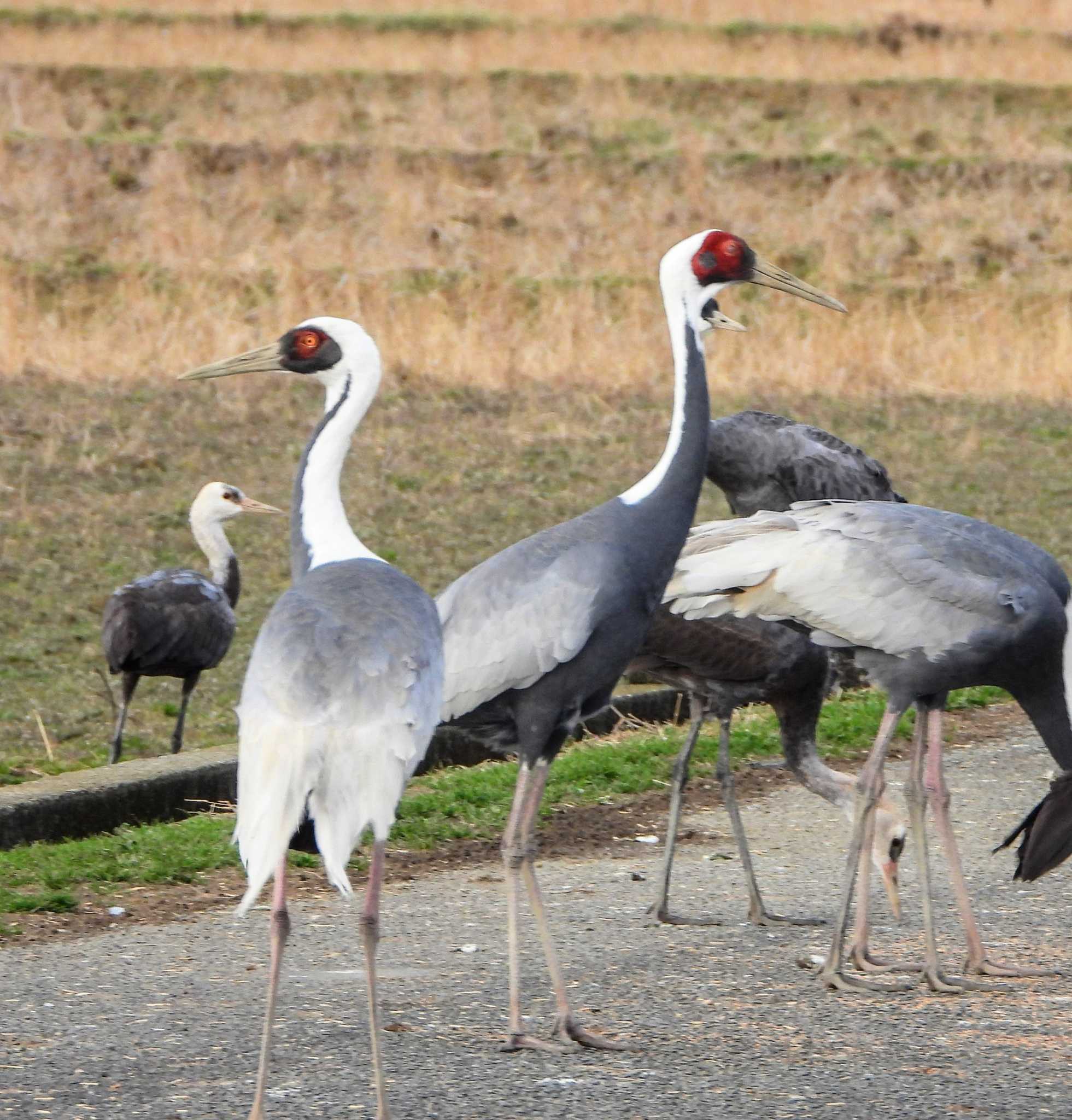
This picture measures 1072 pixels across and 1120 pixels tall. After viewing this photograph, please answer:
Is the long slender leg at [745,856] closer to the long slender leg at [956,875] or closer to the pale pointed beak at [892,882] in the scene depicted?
the pale pointed beak at [892,882]

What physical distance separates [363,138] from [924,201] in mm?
7183

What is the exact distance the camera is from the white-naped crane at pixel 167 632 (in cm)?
873

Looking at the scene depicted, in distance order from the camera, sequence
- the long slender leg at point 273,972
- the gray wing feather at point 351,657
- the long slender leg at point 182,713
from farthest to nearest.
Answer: the long slender leg at point 182,713
the gray wing feather at point 351,657
the long slender leg at point 273,972

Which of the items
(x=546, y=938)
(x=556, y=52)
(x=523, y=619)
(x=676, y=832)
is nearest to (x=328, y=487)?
(x=523, y=619)

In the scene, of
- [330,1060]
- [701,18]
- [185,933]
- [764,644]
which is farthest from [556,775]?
[701,18]

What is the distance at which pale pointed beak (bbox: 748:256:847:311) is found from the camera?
626 cm

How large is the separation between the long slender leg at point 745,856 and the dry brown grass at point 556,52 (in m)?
23.2

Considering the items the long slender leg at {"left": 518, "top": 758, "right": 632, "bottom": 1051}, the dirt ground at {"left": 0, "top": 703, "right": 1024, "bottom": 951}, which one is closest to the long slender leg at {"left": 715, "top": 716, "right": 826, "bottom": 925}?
the dirt ground at {"left": 0, "top": 703, "right": 1024, "bottom": 951}

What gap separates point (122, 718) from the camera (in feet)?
27.4

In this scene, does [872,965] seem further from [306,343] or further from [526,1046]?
[306,343]

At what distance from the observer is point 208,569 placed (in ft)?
37.0

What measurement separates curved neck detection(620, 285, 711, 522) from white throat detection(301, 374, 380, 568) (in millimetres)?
746

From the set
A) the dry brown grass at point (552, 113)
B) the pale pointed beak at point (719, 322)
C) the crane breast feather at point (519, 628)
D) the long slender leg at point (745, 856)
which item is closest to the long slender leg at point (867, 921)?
the long slender leg at point (745, 856)

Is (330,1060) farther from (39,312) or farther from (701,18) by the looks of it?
(701,18)
